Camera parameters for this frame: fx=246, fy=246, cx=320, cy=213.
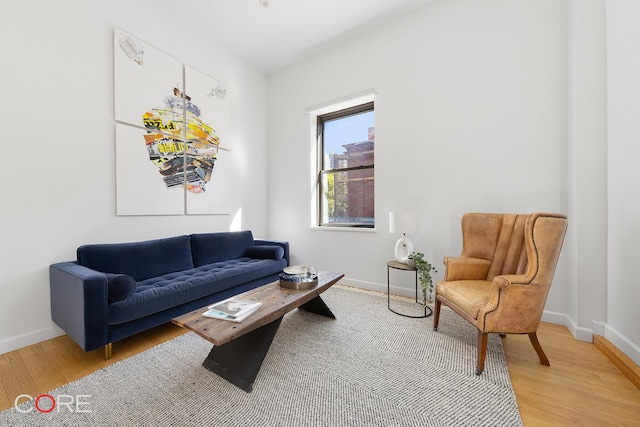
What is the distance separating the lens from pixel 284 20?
305 centimetres

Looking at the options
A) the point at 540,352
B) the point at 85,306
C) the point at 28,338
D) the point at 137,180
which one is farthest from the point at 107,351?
the point at 540,352

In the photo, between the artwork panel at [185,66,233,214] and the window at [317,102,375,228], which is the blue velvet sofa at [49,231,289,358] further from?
the window at [317,102,375,228]

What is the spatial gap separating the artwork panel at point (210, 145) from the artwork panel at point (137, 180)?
33 cm

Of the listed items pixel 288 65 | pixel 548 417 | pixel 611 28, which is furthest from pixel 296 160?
pixel 548 417

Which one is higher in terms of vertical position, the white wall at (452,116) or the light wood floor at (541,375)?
the white wall at (452,116)

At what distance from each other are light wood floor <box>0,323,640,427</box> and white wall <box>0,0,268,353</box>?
1.37ft

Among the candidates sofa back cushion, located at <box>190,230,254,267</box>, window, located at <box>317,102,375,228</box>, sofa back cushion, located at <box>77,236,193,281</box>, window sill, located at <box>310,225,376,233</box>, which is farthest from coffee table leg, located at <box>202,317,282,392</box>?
window, located at <box>317,102,375,228</box>

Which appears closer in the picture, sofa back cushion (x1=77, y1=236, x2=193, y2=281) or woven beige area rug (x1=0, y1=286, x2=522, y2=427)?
woven beige area rug (x1=0, y1=286, x2=522, y2=427)

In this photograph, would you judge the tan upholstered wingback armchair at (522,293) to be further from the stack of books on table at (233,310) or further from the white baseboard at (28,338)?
the white baseboard at (28,338)

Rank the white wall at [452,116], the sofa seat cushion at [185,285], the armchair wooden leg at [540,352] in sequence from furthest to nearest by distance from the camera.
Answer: the white wall at [452,116] → the sofa seat cushion at [185,285] → the armchair wooden leg at [540,352]

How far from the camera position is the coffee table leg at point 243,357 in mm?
1479

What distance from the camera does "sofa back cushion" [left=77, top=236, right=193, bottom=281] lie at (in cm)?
210

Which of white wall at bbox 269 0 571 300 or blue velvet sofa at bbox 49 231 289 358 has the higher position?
white wall at bbox 269 0 571 300

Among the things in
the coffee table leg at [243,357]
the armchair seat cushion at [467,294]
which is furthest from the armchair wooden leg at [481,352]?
the coffee table leg at [243,357]
